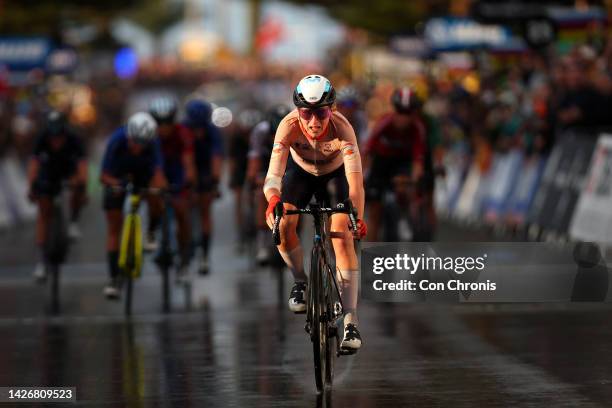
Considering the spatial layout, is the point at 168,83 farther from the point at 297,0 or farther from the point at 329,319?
the point at 329,319

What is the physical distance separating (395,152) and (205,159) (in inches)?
128

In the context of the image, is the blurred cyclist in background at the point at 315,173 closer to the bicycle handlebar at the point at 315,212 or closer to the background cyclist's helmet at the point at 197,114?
the bicycle handlebar at the point at 315,212

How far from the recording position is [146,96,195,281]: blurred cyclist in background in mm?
18177

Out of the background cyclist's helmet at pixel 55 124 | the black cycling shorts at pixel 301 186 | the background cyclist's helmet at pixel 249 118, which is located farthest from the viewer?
the background cyclist's helmet at pixel 249 118

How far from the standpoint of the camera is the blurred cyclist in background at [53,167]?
62.7 feet

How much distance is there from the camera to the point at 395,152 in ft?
58.7

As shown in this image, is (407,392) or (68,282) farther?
(68,282)

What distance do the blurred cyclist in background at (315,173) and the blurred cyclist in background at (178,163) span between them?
20.2ft

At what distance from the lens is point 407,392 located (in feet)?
36.2

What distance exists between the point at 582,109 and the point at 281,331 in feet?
27.2

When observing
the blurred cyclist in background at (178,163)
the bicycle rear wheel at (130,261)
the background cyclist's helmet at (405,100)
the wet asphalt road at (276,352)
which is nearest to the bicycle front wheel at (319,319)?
the wet asphalt road at (276,352)

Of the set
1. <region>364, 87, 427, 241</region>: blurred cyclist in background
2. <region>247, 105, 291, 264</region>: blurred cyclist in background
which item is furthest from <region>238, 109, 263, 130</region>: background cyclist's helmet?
<region>364, 87, 427, 241</region>: blurred cyclist in background

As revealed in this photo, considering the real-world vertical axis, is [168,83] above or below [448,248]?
below

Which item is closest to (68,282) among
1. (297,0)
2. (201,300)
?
(201,300)
